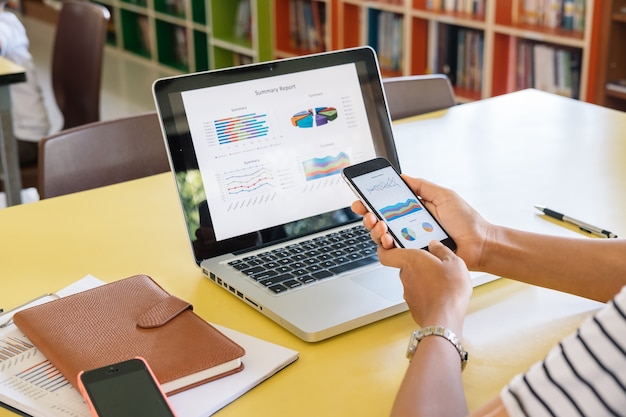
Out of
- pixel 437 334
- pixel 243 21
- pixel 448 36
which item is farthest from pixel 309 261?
pixel 243 21

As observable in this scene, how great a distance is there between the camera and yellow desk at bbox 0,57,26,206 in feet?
8.07

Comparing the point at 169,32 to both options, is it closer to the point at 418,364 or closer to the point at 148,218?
the point at 148,218

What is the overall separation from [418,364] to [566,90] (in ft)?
9.00

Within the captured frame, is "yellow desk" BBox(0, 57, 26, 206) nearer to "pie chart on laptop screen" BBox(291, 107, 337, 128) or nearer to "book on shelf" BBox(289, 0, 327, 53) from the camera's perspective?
"pie chart on laptop screen" BBox(291, 107, 337, 128)

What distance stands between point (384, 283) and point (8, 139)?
1.65 meters

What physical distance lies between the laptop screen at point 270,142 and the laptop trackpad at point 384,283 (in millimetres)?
158

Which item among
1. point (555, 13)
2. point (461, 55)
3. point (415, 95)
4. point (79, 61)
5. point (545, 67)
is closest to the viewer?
point (415, 95)

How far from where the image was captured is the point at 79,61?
293 cm

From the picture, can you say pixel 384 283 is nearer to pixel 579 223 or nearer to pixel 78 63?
pixel 579 223

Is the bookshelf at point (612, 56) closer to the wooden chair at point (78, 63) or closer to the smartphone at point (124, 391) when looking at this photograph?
the wooden chair at point (78, 63)

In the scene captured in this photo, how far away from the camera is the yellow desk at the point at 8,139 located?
2459mm

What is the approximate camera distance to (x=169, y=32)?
5820mm

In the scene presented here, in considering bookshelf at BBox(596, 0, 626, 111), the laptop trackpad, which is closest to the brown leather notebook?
the laptop trackpad

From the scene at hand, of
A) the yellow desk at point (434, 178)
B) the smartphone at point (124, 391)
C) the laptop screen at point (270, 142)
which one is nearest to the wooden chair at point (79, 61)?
the yellow desk at point (434, 178)
